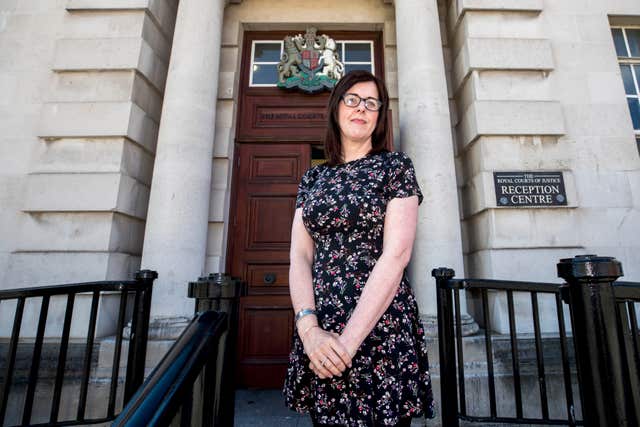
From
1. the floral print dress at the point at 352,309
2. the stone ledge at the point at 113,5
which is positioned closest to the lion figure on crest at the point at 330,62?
the stone ledge at the point at 113,5

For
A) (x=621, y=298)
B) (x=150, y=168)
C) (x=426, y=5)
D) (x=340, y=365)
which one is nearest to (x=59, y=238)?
(x=150, y=168)

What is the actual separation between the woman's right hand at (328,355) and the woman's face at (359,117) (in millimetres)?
1076

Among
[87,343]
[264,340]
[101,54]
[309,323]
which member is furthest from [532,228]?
[101,54]

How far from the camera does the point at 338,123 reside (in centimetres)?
196

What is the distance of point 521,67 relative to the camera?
4.54 m

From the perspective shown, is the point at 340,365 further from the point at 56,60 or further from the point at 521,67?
the point at 56,60

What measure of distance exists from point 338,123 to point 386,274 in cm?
95

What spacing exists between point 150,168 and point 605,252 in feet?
20.3

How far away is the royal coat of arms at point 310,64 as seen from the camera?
537 centimetres

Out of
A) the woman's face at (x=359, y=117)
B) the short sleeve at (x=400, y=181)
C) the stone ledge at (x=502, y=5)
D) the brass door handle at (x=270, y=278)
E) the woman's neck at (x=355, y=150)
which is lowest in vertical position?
the brass door handle at (x=270, y=278)

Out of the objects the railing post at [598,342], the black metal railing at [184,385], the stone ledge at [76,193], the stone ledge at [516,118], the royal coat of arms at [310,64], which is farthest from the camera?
the royal coat of arms at [310,64]

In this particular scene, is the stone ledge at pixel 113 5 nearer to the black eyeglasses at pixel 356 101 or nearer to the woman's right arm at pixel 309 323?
the black eyeglasses at pixel 356 101

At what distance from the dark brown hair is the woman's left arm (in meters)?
0.46

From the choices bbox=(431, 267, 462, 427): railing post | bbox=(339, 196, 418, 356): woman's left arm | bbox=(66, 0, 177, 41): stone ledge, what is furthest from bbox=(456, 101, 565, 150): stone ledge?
bbox=(66, 0, 177, 41): stone ledge
